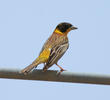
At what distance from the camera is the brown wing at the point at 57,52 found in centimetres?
899

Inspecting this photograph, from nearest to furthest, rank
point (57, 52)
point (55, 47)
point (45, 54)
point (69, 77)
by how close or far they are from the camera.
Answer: point (69, 77) < point (45, 54) < point (57, 52) < point (55, 47)

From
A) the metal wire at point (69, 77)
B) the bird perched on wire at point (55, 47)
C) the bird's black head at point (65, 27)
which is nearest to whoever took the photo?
the metal wire at point (69, 77)

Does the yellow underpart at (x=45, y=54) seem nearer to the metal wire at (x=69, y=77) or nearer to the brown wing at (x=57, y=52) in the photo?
the brown wing at (x=57, y=52)

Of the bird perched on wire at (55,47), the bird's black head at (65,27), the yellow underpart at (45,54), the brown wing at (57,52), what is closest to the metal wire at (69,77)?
the bird perched on wire at (55,47)

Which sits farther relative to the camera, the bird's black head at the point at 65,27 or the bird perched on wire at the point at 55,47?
the bird's black head at the point at 65,27

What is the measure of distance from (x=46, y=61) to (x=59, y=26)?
9.57 feet

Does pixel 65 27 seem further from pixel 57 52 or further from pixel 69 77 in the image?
pixel 69 77

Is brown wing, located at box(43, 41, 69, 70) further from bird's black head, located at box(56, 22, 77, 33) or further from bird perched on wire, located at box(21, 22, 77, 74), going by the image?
bird's black head, located at box(56, 22, 77, 33)

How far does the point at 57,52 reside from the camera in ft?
31.3

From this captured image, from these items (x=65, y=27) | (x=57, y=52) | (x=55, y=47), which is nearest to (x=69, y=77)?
(x=57, y=52)

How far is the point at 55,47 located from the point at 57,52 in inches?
14.1

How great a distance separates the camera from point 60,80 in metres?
5.96

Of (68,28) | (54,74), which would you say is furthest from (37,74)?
(68,28)

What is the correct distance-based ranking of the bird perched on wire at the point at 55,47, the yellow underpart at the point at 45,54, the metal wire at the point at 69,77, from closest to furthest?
the metal wire at the point at 69,77
the bird perched on wire at the point at 55,47
the yellow underpart at the point at 45,54
